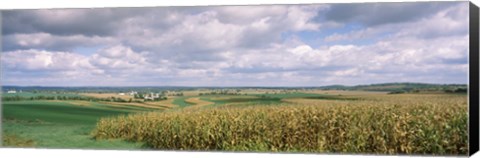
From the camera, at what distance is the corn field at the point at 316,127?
11516mm

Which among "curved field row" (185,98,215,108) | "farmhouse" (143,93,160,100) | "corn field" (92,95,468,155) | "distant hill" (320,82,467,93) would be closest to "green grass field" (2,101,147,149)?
"corn field" (92,95,468,155)

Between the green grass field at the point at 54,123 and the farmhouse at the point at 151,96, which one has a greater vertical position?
the farmhouse at the point at 151,96

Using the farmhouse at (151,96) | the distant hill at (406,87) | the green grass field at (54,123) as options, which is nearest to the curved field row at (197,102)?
the farmhouse at (151,96)

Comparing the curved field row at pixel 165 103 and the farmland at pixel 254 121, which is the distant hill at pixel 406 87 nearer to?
the farmland at pixel 254 121

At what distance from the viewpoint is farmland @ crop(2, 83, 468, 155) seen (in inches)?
457

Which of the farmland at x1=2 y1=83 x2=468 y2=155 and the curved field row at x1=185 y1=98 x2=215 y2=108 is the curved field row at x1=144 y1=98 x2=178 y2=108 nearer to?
the farmland at x1=2 y1=83 x2=468 y2=155

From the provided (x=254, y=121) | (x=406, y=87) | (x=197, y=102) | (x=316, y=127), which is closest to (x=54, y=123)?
(x=197, y=102)

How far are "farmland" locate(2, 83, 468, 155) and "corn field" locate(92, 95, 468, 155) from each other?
1cm

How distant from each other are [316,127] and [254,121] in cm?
91

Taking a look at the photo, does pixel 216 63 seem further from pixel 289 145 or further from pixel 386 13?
pixel 386 13

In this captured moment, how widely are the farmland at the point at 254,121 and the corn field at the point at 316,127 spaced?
0.01 m

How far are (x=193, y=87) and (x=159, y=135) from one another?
96 cm

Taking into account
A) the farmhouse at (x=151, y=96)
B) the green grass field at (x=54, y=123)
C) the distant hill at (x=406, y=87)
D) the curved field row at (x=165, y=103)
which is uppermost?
the distant hill at (x=406, y=87)

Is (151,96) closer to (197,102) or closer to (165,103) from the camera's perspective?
(165,103)
